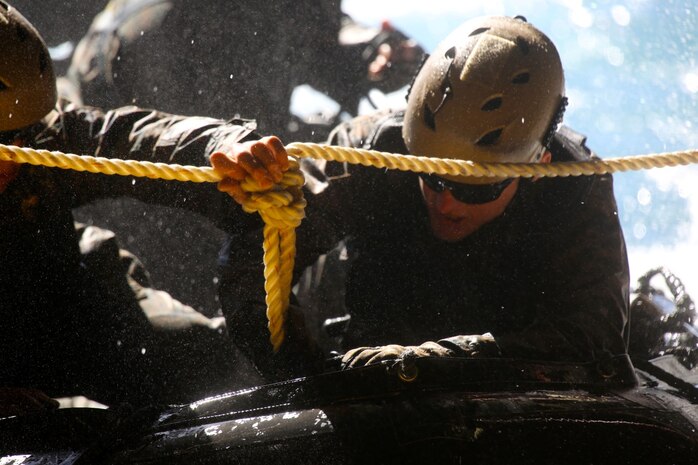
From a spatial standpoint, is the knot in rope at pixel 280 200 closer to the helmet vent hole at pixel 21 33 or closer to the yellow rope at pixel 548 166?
the yellow rope at pixel 548 166

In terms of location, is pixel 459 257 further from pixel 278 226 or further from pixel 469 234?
pixel 278 226

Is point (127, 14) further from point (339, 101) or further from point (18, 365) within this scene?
point (18, 365)

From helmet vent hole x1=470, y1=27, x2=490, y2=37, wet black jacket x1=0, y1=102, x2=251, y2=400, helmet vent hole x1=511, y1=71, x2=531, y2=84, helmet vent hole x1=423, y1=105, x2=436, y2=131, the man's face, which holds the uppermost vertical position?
helmet vent hole x1=470, y1=27, x2=490, y2=37

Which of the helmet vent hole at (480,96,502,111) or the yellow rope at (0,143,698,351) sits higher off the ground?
the helmet vent hole at (480,96,502,111)

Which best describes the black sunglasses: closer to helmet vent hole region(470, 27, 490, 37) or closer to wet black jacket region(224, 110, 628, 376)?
wet black jacket region(224, 110, 628, 376)

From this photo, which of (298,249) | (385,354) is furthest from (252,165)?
(298,249)

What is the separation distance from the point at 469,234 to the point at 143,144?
133 centimetres

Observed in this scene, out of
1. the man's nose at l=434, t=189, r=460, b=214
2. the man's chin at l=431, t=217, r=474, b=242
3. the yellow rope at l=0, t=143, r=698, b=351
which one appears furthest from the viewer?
the man's chin at l=431, t=217, r=474, b=242

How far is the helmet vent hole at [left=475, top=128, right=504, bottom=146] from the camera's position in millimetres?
2170

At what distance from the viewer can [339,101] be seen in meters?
4.56

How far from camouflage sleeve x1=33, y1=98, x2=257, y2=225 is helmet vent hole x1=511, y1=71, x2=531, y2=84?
94 centimetres

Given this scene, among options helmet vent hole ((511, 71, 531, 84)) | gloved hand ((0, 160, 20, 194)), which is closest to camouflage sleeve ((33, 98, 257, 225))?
gloved hand ((0, 160, 20, 194))

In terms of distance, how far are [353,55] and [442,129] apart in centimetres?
253

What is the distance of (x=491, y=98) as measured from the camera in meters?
2.16
